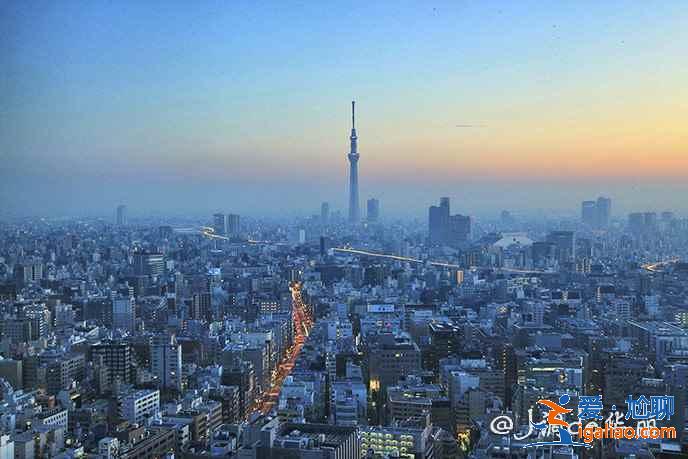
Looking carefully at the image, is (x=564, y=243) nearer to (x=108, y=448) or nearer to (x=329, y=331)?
(x=329, y=331)

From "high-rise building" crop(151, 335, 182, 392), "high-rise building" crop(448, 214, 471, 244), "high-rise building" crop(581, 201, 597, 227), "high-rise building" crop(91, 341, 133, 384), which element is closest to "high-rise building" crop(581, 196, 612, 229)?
"high-rise building" crop(581, 201, 597, 227)

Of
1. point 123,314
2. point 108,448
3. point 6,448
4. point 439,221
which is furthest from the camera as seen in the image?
point 439,221

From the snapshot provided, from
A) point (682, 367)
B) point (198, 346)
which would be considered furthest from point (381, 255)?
point (682, 367)

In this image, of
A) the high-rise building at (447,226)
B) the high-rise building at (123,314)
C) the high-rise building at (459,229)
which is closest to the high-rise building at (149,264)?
the high-rise building at (123,314)

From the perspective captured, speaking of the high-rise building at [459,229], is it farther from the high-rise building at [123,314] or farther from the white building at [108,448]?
the white building at [108,448]

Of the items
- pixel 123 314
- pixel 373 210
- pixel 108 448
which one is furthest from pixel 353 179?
pixel 108 448

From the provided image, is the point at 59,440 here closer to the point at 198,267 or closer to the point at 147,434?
the point at 147,434
